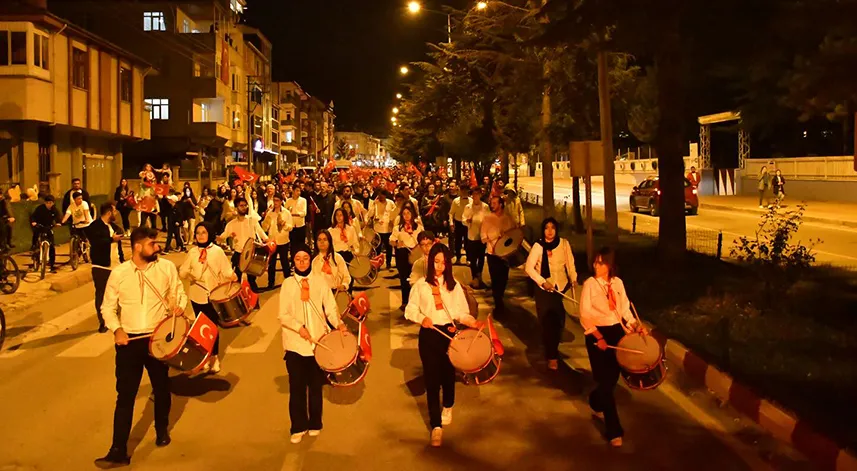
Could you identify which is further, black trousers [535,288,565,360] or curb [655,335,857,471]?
black trousers [535,288,565,360]

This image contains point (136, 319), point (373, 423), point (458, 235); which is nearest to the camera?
point (136, 319)

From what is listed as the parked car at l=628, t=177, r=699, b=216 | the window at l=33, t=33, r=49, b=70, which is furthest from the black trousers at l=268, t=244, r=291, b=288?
the parked car at l=628, t=177, r=699, b=216

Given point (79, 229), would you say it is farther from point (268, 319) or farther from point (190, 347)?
point (190, 347)

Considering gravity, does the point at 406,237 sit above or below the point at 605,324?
above

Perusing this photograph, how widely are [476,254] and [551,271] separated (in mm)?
5510

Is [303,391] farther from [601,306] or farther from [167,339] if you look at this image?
[601,306]

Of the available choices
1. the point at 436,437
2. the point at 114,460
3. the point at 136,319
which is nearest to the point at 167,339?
the point at 136,319

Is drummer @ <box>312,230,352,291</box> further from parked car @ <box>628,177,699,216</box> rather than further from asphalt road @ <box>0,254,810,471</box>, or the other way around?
parked car @ <box>628,177,699,216</box>

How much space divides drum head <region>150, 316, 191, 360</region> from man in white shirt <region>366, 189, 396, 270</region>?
887 centimetres

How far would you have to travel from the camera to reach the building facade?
2434 centimetres

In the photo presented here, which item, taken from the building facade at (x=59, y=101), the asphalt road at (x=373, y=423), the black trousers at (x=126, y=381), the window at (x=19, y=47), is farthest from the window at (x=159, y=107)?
the black trousers at (x=126, y=381)

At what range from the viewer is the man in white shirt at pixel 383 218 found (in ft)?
49.3

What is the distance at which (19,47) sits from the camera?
2445 cm

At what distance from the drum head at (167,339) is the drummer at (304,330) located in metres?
0.74
